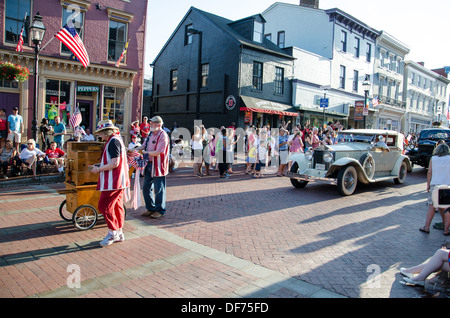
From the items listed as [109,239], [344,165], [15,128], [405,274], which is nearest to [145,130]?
[15,128]

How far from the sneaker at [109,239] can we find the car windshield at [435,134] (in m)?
15.9

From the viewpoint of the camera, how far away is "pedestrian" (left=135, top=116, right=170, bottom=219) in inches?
250

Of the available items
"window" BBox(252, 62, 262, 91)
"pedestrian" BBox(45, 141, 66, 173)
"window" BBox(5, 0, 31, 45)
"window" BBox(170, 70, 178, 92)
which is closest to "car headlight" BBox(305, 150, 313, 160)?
"pedestrian" BBox(45, 141, 66, 173)

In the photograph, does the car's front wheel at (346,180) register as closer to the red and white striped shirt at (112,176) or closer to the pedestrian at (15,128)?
the red and white striped shirt at (112,176)

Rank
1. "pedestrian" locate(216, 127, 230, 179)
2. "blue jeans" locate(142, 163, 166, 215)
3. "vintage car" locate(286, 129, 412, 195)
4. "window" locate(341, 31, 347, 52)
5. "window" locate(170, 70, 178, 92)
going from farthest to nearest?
1. "window" locate(341, 31, 347, 52)
2. "window" locate(170, 70, 178, 92)
3. "pedestrian" locate(216, 127, 230, 179)
4. "vintage car" locate(286, 129, 412, 195)
5. "blue jeans" locate(142, 163, 166, 215)

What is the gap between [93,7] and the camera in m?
16.3

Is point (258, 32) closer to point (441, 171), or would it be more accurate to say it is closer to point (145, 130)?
point (145, 130)

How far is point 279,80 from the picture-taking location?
23734 millimetres

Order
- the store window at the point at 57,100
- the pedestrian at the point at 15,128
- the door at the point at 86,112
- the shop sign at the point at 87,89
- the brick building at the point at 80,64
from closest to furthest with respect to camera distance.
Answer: the pedestrian at the point at 15,128
the brick building at the point at 80,64
the store window at the point at 57,100
the shop sign at the point at 87,89
the door at the point at 86,112

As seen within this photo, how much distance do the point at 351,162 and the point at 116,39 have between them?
13.8 metres

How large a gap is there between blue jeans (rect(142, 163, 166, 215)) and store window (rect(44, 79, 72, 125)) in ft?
36.9

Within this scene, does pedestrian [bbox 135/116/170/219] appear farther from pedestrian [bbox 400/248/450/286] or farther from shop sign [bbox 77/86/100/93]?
shop sign [bbox 77/86/100/93]

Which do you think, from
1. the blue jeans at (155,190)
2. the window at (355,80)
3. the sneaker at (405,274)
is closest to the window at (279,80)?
the window at (355,80)

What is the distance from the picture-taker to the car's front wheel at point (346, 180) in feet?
30.5
